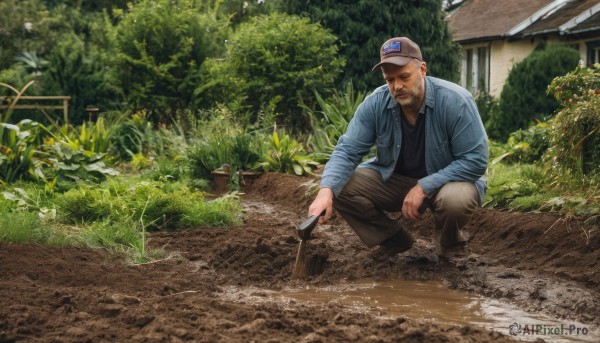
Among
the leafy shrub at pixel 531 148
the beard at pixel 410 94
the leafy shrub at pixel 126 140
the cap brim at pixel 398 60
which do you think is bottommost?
the leafy shrub at pixel 126 140

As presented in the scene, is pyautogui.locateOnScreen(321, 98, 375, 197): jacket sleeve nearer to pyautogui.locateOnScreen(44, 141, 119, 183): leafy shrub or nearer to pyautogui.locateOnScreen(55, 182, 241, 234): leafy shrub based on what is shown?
pyautogui.locateOnScreen(55, 182, 241, 234): leafy shrub

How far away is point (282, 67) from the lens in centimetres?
1408

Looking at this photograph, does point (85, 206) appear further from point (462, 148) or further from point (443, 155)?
point (462, 148)

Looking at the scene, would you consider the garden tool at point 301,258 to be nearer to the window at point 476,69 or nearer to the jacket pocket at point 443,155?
the jacket pocket at point 443,155

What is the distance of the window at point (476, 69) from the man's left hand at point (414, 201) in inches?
656

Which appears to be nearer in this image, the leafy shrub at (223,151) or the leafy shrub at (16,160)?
the leafy shrub at (16,160)

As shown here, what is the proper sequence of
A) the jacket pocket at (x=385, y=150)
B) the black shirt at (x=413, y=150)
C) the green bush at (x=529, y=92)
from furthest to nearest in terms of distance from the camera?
the green bush at (x=529, y=92) → the jacket pocket at (x=385, y=150) → the black shirt at (x=413, y=150)

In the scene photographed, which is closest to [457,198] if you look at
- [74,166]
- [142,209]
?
[142,209]

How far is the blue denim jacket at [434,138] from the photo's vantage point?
19.6 feet

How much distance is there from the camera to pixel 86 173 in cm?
989

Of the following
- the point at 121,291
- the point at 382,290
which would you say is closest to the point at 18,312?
the point at 121,291

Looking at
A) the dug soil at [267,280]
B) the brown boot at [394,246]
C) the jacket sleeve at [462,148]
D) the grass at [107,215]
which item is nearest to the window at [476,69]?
the dug soil at [267,280]

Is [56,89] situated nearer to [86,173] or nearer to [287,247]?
[86,173]

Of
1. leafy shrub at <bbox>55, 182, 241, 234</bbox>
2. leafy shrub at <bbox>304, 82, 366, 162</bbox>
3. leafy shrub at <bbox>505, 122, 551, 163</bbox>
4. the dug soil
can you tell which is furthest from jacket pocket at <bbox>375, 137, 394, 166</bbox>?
leafy shrub at <bbox>304, 82, 366, 162</bbox>
